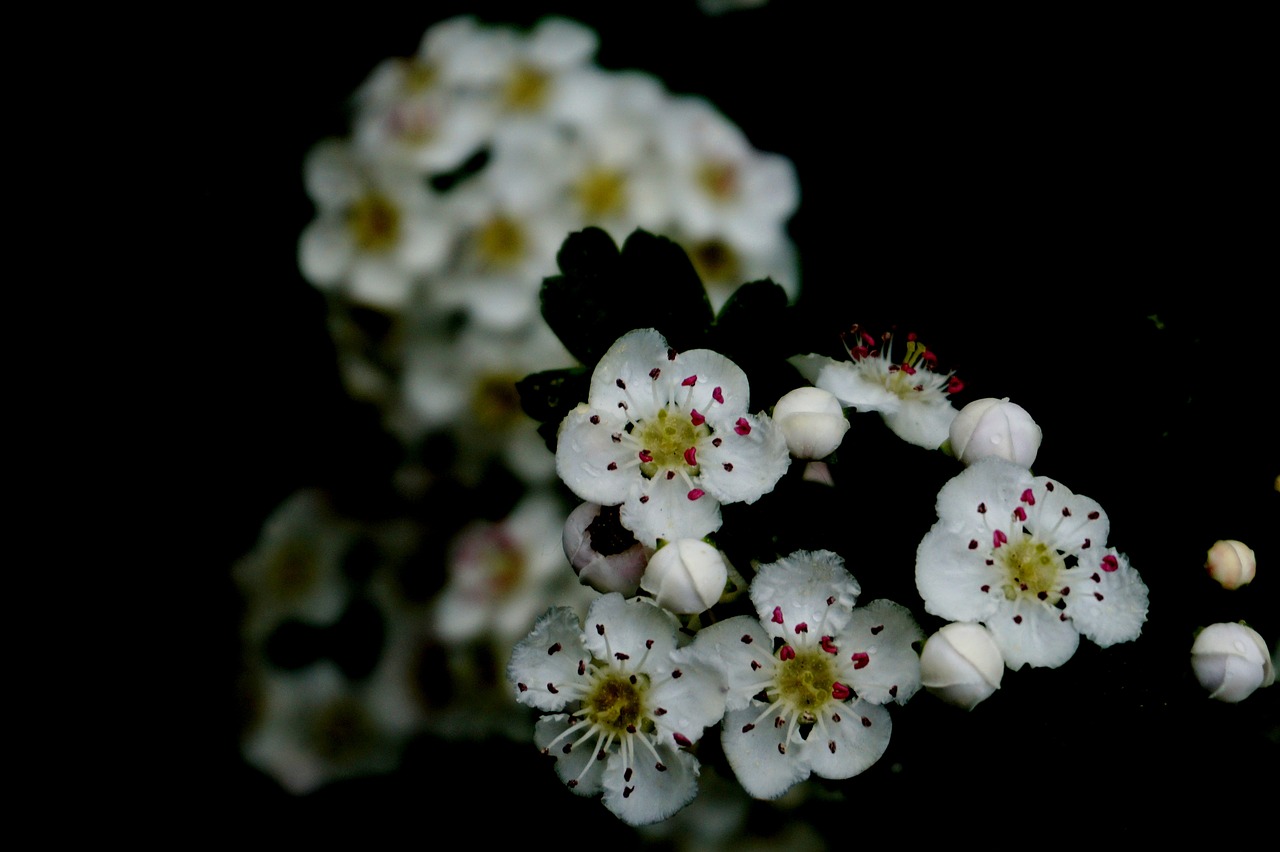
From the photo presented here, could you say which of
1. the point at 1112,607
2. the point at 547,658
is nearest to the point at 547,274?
the point at 547,658

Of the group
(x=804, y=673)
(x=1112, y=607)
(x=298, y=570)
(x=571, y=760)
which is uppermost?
(x=1112, y=607)

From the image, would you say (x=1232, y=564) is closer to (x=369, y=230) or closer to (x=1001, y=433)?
(x=1001, y=433)

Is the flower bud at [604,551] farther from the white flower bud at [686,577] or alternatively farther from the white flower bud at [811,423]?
the white flower bud at [811,423]

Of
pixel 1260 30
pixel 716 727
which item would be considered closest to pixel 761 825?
pixel 716 727

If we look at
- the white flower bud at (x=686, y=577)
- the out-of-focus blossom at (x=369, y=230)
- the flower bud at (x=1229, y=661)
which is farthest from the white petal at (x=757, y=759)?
the out-of-focus blossom at (x=369, y=230)

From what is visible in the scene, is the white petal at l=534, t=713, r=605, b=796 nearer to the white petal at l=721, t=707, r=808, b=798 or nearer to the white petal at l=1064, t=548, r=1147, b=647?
the white petal at l=721, t=707, r=808, b=798
